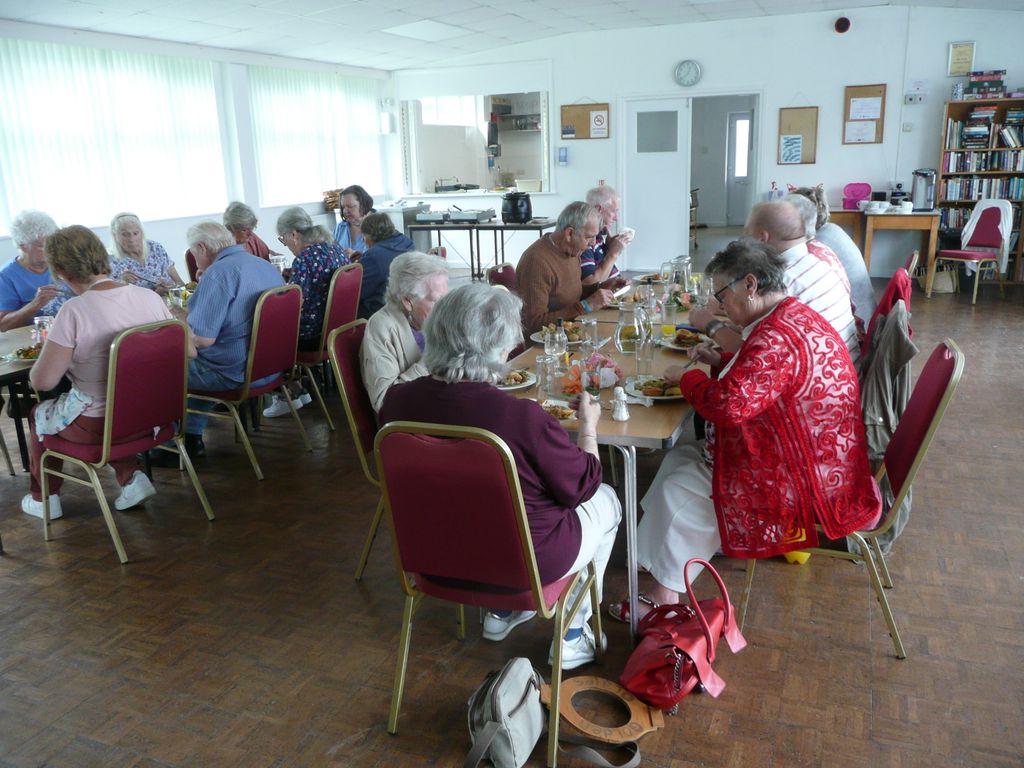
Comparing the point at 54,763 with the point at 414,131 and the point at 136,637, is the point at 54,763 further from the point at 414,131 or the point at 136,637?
the point at 414,131

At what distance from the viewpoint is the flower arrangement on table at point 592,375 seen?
260cm

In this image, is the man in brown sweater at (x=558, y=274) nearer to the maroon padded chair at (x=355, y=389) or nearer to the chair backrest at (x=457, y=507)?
the maroon padded chair at (x=355, y=389)

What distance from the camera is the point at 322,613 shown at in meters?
2.72

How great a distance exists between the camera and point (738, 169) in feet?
46.8

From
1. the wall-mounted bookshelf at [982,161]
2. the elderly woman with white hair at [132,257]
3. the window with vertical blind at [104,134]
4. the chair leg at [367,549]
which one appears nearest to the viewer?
the chair leg at [367,549]

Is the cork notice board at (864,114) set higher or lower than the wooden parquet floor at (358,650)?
higher

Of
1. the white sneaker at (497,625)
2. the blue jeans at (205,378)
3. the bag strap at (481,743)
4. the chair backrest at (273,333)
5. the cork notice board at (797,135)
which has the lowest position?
the white sneaker at (497,625)

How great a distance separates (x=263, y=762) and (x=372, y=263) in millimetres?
3192

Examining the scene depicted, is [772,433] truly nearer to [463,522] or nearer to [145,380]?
[463,522]

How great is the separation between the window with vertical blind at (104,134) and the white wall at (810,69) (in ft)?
13.6

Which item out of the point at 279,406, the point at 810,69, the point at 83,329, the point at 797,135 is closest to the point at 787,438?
the point at 83,329

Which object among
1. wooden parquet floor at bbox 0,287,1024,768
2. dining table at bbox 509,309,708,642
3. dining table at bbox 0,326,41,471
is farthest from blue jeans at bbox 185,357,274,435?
dining table at bbox 509,309,708,642

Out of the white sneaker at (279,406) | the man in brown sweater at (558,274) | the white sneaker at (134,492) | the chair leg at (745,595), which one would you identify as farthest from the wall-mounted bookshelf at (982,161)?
the white sneaker at (134,492)

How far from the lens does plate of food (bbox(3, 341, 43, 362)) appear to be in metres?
3.35
